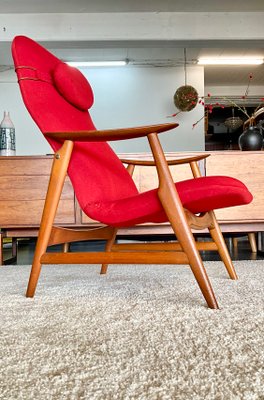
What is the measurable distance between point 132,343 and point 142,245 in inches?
33.3

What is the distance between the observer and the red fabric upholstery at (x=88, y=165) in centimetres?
130

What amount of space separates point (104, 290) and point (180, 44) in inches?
190

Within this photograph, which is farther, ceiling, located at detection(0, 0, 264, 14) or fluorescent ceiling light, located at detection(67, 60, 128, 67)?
fluorescent ceiling light, located at detection(67, 60, 128, 67)

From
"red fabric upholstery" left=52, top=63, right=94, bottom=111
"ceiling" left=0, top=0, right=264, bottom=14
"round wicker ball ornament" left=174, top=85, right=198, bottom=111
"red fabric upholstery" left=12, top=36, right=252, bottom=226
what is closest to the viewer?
"red fabric upholstery" left=12, top=36, right=252, bottom=226

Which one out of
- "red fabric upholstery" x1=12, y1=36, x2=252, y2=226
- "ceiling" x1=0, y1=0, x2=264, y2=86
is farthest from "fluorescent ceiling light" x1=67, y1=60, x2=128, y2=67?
"red fabric upholstery" x1=12, y1=36, x2=252, y2=226

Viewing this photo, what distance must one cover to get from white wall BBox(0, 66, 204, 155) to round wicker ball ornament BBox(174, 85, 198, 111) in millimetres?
426

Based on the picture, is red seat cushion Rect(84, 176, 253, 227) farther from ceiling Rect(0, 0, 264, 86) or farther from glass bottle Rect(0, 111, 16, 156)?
ceiling Rect(0, 0, 264, 86)

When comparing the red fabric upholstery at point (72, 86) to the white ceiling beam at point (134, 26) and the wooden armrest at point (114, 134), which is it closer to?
the wooden armrest at point (114, 134)

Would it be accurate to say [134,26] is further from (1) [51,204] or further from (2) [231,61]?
(1) [51,204]

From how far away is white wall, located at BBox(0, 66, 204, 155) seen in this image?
7.18m

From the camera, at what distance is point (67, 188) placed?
9.28ft

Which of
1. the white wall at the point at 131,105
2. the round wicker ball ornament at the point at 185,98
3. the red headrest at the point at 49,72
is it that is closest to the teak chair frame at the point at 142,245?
the red headrest at the point at 49,72

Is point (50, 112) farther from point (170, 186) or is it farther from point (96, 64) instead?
point (96, 64)

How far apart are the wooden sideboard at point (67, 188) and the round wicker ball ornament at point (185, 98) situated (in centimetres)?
396
